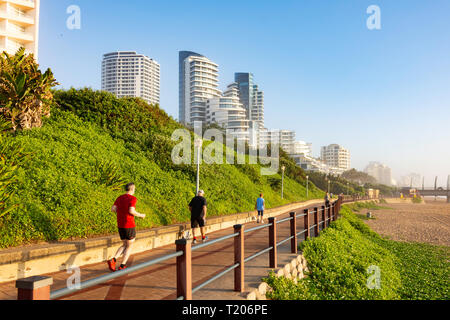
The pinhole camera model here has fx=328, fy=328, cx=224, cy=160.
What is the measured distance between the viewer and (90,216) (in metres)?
8.57

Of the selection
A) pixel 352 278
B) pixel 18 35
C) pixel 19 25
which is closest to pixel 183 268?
pixel 352 278

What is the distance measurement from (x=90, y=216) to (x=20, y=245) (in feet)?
6.59

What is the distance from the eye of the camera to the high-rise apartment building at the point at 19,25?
4600 centimetres

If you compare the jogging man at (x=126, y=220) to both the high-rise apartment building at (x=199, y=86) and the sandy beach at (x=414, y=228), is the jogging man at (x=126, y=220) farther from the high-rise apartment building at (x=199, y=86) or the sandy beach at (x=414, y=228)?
the high-rise apartment building at (x=199, y=86)

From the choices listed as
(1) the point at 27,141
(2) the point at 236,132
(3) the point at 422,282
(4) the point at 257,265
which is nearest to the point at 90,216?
(1) the point at 27,141

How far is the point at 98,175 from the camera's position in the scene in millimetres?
10703

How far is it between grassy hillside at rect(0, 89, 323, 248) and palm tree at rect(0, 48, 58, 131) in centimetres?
64

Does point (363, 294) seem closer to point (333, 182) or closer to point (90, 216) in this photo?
point (90, 216)

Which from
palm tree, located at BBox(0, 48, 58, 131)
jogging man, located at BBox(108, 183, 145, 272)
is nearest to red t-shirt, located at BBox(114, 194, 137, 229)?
jogging man, located at BBox(108, 183, 145, 272)

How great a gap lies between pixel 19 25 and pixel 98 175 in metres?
50.3

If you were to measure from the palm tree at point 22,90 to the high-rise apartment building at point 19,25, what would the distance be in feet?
133

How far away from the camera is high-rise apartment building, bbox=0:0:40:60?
4600 centimetres

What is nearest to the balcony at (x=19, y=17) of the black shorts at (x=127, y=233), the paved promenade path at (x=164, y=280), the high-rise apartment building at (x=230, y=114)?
the paved promenade path at (x=164, y=280)
